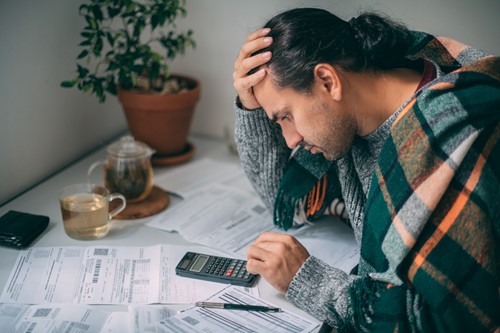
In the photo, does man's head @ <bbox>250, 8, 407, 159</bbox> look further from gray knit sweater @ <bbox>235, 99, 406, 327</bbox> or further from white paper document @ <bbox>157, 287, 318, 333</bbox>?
white paper document @ <bbox>157, 287, 318, 333</bbox>

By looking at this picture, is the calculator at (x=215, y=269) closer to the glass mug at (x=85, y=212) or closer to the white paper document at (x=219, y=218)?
the white paper document at (x=219, y=218)

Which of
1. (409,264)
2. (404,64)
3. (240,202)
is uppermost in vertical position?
(404,64)

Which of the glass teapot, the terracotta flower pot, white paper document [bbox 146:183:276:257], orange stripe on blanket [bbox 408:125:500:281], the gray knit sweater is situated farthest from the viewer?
the terracotta flower pot

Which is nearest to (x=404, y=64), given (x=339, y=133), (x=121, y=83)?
(x=339, y=133)

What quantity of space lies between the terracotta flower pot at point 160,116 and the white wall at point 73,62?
157 mm

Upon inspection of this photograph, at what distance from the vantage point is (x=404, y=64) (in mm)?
1298

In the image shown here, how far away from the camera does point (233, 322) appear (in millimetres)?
1087

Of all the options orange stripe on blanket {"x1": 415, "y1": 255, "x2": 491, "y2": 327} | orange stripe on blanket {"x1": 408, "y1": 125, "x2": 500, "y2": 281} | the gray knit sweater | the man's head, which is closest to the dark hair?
the man's head

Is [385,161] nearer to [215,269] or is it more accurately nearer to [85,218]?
[215,269]

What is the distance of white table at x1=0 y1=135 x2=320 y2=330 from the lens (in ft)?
3.97

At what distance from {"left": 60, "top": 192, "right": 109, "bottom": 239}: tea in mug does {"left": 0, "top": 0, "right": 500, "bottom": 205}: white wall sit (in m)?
0.25

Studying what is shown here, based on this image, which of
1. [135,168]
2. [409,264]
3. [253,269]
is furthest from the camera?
[135,168]

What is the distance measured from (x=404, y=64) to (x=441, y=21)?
43 centimetres

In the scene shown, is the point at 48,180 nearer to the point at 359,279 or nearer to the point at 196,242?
the point at 196,242
